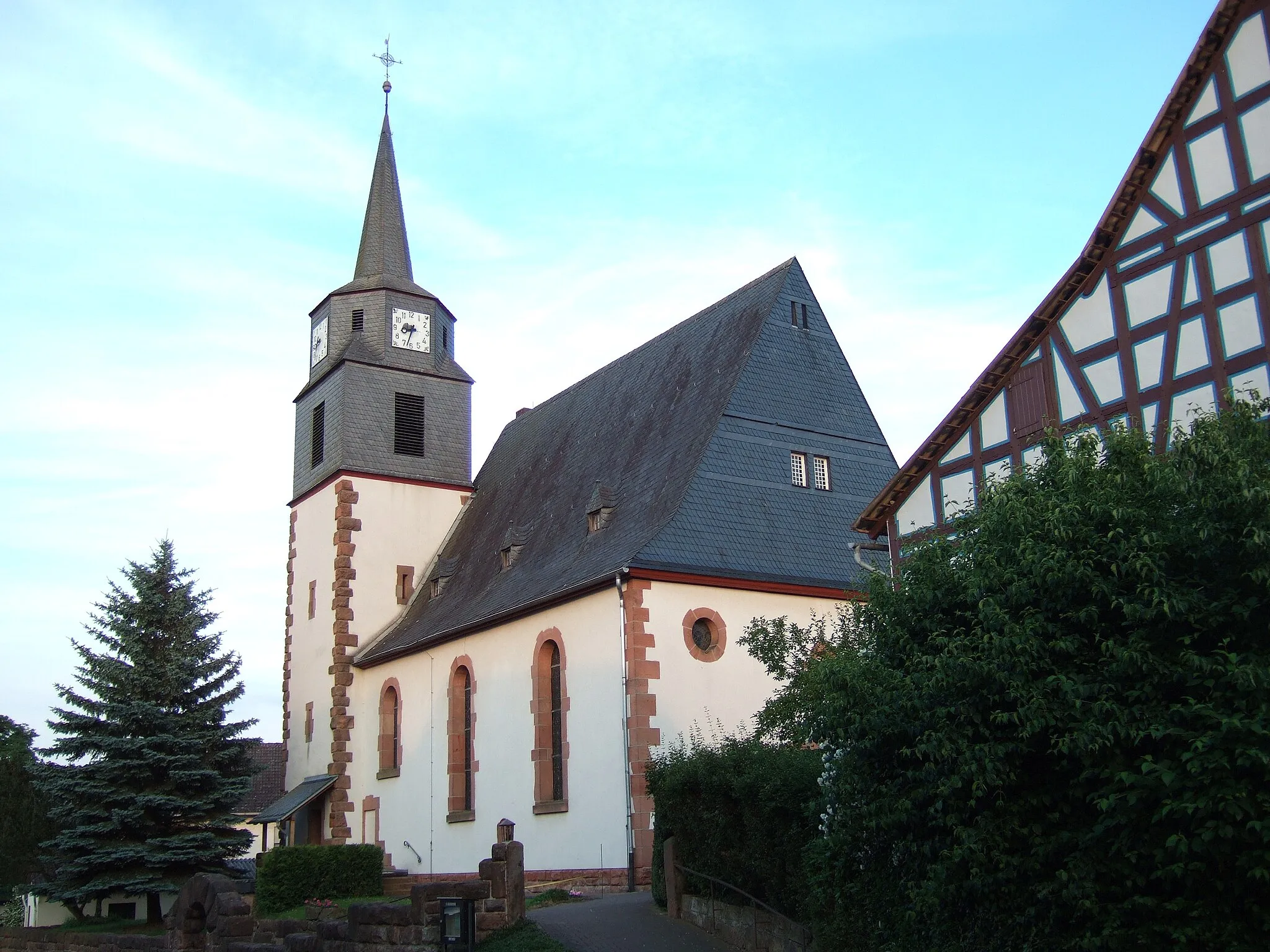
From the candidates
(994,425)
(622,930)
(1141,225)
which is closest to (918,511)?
(994,425)

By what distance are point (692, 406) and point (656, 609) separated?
17.0 ft

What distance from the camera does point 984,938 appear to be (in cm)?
1005

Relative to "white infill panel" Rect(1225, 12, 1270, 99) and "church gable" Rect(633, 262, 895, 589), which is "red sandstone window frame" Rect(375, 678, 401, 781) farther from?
"white infill panel" Rect(1225, 12, 1270, 99)

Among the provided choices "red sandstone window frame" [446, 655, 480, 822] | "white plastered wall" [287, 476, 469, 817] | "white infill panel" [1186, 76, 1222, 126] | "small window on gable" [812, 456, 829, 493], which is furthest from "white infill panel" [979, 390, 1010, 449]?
"white plastered wall" [287, 476, 469, 817]

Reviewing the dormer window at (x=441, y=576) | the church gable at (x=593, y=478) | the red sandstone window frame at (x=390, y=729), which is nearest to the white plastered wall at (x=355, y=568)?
the church gable at (x=593, y=478)

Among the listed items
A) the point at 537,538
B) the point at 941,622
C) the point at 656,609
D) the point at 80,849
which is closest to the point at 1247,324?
the point at 941,622

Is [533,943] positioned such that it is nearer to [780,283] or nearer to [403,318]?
[780,283]

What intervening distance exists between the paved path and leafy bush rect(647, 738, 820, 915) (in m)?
0.65

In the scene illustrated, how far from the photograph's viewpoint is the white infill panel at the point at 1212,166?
532 inches

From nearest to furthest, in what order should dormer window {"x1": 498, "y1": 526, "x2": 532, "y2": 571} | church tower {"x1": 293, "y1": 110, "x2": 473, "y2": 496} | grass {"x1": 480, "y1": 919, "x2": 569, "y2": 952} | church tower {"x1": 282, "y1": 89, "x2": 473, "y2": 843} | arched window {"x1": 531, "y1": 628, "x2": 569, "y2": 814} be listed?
grass {"x1": 480, "y1": 919, "x2": 569, "y2": 952}, arched window {"x1": 531, "y1": 628, "x2": 569, "y2": 814}, dormer window {"x1": 498, "y1": 526, "x2": 532, "y2": 571}, church tower {"x1": 282, "y1": 89, "x2": 473, "y2": 843}, church tower {"x1": 293, "y1": 110, "x2": 473, "y2": 496}

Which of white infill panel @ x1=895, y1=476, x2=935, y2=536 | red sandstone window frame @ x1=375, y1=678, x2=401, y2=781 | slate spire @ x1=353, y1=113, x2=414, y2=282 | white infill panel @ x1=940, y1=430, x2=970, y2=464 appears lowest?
red sandstone window frame @ x1=375, y1=678, x2=401, y2=781

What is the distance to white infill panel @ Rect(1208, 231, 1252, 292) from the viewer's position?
13.1 m

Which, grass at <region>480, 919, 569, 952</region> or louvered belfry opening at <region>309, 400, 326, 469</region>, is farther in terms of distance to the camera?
louvered belfry opening at <region>309, 400, 326, 469</region>

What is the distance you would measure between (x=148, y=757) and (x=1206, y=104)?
2329 centimetres
